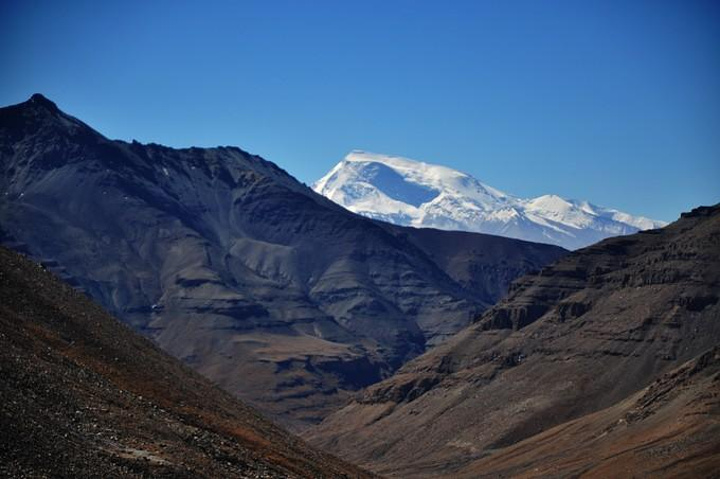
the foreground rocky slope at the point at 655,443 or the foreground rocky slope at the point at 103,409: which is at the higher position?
the foreground rocky slope at the point at 103,409

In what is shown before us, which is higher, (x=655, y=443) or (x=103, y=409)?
(x=103, y=409)

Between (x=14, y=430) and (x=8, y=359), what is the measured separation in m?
12.9

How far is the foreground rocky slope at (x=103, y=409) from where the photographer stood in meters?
64.1

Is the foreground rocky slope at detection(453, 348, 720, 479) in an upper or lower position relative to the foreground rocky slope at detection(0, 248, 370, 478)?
lower

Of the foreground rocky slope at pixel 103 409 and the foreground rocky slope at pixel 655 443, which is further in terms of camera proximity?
the foreground rocky slope at pixel 655 443

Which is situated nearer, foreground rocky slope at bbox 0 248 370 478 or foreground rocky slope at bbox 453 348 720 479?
foreground rocky slope at bbox 0 248 370 478

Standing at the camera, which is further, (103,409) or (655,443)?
(655,443)

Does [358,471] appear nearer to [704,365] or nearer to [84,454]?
[84,454]

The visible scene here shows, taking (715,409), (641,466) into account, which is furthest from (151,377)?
(715,409)

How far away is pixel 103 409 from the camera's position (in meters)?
77.2

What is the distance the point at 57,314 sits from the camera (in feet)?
335

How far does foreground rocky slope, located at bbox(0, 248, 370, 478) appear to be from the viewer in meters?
64.1

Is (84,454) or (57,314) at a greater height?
(57,314)

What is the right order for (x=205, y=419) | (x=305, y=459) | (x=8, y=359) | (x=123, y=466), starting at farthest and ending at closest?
(x=305, y=459) < (x=205, y=419) < (x=8, y=359) < (x=123, y=466)
